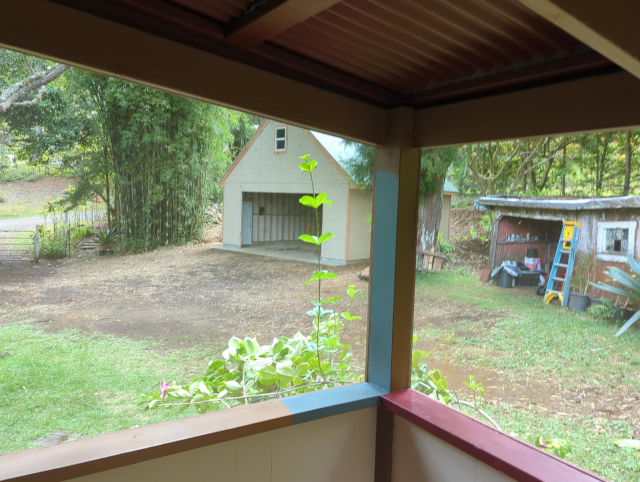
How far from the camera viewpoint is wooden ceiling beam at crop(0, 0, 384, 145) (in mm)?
840

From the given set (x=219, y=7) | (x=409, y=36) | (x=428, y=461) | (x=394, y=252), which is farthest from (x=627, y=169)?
(x=219, y=7)

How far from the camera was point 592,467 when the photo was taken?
2.19 m

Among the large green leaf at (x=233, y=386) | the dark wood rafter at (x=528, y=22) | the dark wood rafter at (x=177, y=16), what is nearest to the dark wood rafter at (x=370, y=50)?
the dark wood rafter at (x=177, y=16)

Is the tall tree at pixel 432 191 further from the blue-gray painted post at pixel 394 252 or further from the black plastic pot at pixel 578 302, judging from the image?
the blue-gray painted post at pixel 394 252

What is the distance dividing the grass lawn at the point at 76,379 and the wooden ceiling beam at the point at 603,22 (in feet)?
8.17

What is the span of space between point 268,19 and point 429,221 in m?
3.65

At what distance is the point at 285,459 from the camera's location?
1.39 meters

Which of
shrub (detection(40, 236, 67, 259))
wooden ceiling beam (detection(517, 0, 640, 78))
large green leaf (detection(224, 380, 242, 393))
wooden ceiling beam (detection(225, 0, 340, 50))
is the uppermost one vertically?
wooden ceiling beam (detection(225, 0, 340, 50))

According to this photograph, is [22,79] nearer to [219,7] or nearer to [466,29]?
[219,7]

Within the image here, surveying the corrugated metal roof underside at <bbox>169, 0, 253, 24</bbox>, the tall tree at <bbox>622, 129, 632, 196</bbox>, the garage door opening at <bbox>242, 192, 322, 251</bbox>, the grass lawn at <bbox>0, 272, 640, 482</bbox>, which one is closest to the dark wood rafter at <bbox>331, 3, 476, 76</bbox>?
the corrugated metal roof underside at <bbox>169, 0, 253, 24</bbox>

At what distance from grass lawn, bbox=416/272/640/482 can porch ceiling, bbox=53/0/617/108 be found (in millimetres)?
1890

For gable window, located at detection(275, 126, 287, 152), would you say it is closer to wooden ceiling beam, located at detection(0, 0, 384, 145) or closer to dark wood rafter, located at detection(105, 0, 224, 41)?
wooden ceiling beam, located at detection(0, 0, 384, 145)

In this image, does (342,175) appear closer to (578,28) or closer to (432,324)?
(432,324)

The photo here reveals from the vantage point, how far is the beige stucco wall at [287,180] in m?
5.41
